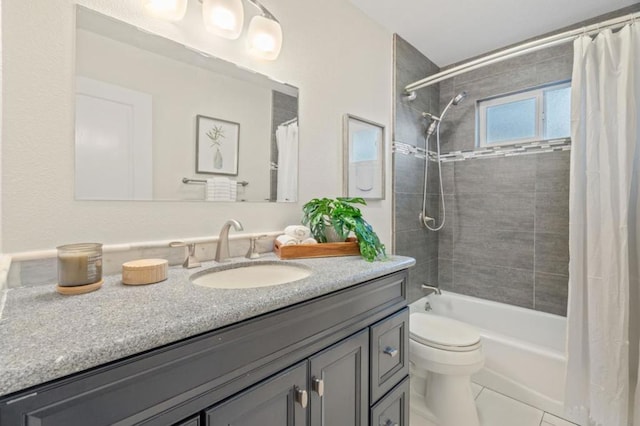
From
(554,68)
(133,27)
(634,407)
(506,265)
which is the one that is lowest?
(634,407)

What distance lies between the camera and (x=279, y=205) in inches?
55.4

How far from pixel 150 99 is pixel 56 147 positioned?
0.33m

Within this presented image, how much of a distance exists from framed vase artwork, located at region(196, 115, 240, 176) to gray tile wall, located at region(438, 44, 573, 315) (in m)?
2.06

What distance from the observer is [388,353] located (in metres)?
1.12

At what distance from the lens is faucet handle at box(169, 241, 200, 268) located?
1.03 meters

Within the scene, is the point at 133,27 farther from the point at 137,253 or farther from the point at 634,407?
the point at 634,407

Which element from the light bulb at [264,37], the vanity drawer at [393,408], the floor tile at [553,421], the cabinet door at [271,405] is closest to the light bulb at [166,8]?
the light bulb at [264,37]

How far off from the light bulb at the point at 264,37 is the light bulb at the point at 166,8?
292 millimetres

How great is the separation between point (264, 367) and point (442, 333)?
4.34ft

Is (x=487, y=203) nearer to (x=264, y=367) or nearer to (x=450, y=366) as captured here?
(x=450, y=366)

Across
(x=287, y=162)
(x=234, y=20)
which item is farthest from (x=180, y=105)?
(x=287, y=162)

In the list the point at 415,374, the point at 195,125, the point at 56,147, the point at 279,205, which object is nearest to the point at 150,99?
the point at 195,125

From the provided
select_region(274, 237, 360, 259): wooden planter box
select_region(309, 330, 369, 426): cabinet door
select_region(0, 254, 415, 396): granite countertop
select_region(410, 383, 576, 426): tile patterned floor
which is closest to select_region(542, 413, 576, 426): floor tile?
select_region(410, 383, 576, 426): tile patterned floor

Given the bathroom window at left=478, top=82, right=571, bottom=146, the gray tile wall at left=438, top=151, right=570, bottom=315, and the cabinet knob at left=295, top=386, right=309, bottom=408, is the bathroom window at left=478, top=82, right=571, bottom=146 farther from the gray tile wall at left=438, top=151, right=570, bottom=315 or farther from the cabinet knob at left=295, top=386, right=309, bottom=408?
the cabinet knob at left=295, top=386, right=309, bottom=408
